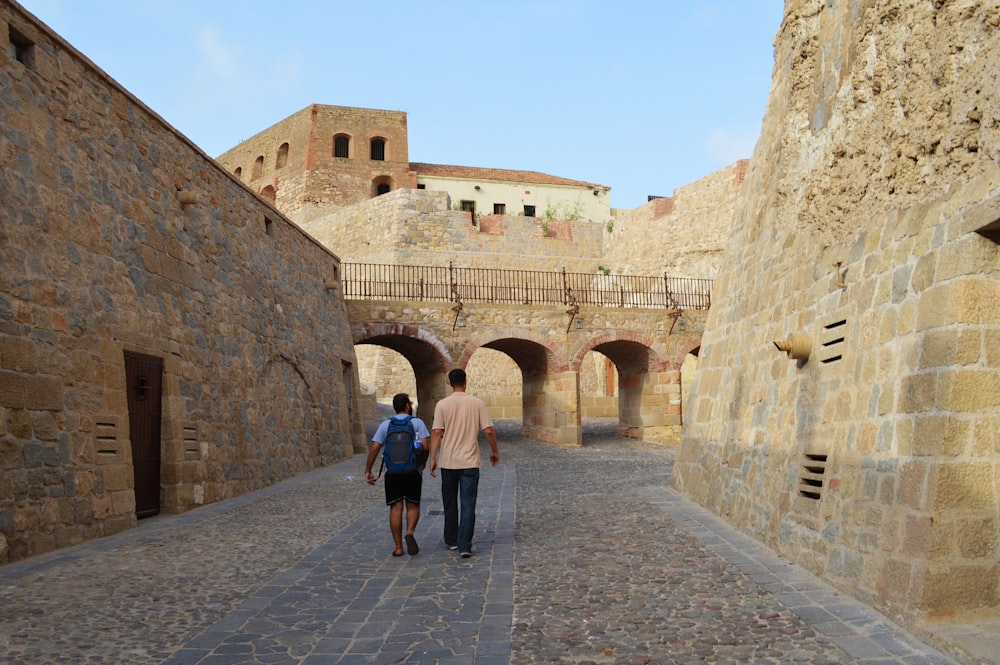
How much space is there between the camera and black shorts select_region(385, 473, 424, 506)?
674 cm

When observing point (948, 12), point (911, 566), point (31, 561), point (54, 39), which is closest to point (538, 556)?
point (911, 566)

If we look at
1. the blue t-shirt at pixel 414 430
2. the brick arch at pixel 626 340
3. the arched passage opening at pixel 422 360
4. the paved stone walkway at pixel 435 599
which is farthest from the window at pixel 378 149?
the blue t-shirt at pixel 414 430

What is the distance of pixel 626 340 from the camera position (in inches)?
921

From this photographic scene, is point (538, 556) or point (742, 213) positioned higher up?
point (742, 213)

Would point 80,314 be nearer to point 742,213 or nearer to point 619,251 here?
point 742,213

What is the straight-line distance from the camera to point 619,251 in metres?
38.3

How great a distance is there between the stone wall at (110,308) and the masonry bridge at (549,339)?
8097 mm

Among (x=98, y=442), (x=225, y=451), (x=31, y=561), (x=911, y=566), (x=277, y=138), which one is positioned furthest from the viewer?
(x=277, y=138)

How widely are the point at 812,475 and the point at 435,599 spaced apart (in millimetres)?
2793

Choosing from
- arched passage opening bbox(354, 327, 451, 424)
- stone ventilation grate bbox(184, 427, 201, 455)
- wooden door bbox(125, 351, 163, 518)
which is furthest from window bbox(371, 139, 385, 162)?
wooden door bbox(125, 351, 163, 518)

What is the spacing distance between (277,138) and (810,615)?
45285mm

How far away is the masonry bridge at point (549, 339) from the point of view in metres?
22.0

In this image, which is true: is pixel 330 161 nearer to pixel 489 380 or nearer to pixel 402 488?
pixel 489 380

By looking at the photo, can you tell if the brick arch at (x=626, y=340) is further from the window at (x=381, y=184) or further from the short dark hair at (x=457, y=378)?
the window at (x=381, y=184)
